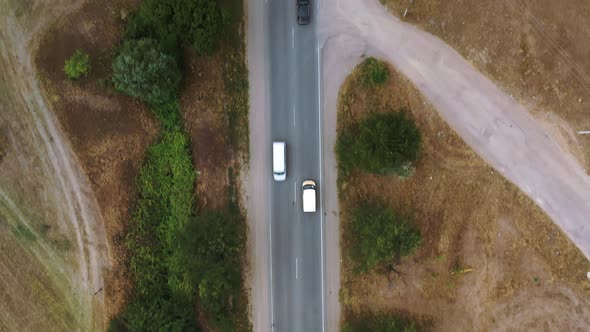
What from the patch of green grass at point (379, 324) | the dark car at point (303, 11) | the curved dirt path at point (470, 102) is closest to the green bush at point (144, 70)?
the dark car at point (303, 11)

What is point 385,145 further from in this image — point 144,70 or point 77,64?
point 77,64

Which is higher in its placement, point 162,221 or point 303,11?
point 303,11

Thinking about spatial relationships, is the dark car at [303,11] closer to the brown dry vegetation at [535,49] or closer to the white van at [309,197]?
the brown dry vegetation at [535,49]

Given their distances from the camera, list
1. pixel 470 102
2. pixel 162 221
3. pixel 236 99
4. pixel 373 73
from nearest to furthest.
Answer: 1. pixel 373 73
2. pixel 470 102
3. pixel 236 99
4. pixel 162 221

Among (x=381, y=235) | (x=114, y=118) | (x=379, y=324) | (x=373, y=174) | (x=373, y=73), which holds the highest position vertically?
(x=373, y=73)

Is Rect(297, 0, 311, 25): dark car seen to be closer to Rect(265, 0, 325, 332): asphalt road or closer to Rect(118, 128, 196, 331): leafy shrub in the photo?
Rect(265, 0, 325, 332): asphalt road

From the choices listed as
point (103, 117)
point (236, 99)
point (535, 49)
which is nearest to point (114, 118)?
point (103, 117)

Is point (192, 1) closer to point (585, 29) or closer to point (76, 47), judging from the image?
point (76, 47)

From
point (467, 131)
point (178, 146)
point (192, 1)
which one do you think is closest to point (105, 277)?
point (178, 146)
